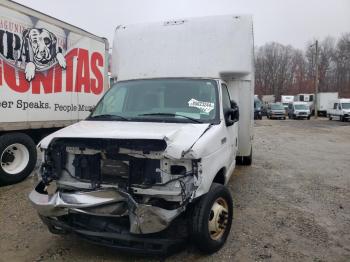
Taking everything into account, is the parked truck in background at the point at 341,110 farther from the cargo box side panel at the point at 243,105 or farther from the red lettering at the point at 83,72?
the red lettering at the point at 83,72

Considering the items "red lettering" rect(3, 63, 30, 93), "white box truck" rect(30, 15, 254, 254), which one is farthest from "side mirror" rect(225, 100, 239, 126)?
"red lettering" rect(3, 63, 30, 93)

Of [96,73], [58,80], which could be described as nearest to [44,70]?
[58,80]

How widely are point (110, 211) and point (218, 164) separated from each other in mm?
1478

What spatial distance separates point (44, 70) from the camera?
24.9 ft

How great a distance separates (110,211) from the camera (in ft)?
12.4

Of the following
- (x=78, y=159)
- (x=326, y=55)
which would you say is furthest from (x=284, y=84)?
(x=78, y=159)

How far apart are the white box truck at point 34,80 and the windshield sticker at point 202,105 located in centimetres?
383

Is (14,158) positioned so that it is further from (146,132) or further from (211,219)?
(211,219)

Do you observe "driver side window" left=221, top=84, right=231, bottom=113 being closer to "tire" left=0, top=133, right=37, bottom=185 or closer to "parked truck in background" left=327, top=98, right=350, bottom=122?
Result: "tire" left=0, top=133, right=37, bottom=185

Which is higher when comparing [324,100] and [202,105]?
[324,100]

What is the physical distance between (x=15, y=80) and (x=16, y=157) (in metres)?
1.60

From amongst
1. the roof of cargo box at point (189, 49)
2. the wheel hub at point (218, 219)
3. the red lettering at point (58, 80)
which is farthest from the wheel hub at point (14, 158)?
the wheel hub at point (218, 219)

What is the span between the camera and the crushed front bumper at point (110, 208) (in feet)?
11.9

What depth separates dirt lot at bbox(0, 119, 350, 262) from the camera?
170 inches
